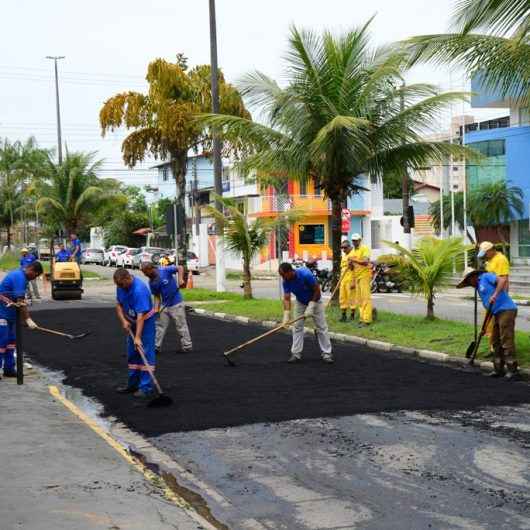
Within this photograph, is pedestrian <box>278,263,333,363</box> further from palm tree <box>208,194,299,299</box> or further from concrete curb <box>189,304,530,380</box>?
palm tree <box>208,194,299,299</box>

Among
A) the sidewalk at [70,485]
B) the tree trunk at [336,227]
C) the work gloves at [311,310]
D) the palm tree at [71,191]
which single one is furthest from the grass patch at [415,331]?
the palm tree at [71,191]

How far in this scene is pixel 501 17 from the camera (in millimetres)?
11461

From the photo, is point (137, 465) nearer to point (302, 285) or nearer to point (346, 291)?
point (302, 285)

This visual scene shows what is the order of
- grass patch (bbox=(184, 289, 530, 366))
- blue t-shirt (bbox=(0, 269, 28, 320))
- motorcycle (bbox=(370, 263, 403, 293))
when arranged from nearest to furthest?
1. blue t-shirt (bbox=(0, 269, 28, 320))
2. grass patch (bbox=(184, 289, 530, 366))
3. motorcycle (bbox=(370, 263, 403, 293))

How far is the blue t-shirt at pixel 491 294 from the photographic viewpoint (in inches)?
472

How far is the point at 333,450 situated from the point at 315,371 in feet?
15.2

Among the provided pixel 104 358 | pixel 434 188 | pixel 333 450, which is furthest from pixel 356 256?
pixel 434 188

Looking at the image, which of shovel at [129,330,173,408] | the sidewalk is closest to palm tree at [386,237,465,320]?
shovel at [129,330,173,408]

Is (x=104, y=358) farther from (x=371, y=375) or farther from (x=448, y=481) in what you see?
(x=448, y=481)

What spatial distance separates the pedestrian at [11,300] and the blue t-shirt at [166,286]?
8.03 ft

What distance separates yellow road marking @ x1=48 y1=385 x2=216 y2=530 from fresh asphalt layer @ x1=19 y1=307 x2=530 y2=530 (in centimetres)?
23

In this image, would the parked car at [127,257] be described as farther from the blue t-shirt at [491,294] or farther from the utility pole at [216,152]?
the blue t-shirt at [491,294]

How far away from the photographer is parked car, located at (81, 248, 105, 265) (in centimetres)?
6337

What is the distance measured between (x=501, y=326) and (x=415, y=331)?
4.40m
